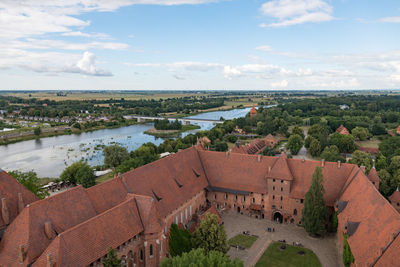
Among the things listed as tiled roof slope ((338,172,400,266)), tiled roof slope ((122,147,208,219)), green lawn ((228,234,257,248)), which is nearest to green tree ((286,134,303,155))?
tiled roof slope ((122,147,208,219))

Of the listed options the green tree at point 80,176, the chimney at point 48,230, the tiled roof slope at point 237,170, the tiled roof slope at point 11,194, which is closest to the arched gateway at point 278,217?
the tiled roof slope at point 237,170

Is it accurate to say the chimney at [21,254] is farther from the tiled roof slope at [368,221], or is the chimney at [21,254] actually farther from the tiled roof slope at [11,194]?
the tiled roof slope at [368,221]

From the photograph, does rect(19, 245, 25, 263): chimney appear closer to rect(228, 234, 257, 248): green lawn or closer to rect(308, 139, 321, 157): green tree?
rect(228, 234, 257, 248): green lawn

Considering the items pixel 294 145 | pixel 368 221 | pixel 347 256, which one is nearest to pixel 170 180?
pixel 347 256

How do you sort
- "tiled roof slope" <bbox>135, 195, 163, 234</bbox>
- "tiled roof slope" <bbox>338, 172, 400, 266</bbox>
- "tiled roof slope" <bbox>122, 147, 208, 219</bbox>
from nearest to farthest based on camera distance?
"tiled roof slope" <bbox>338, 172, 400, 266</bbox> → "tiled roof slope" <bbox>135, 195, 163, 234</bbox> → "tiled roof slope" <bbox>122, 147, 208, 219</bbox>

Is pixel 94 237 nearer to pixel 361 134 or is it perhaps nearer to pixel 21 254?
pixel 21 254

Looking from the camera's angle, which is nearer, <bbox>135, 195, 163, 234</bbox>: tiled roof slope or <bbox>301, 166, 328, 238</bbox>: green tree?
<bbox>135, 195, 163, 234</bbox>: tiled roof slope
